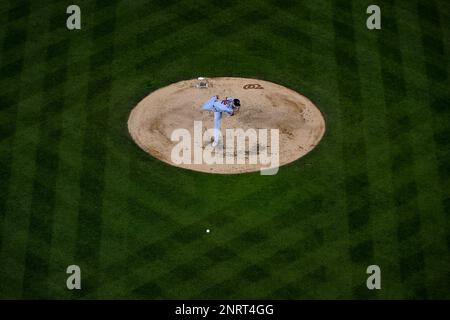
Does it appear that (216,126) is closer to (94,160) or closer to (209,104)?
(209,104)

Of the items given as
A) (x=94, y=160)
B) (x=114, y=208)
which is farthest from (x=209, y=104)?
(x=114, y=208)

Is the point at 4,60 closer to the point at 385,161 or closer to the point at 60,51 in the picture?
the point at 60,51

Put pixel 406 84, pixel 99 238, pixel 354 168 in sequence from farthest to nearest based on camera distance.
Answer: pixel 406 84
pixel 354 168
pixel 99 238

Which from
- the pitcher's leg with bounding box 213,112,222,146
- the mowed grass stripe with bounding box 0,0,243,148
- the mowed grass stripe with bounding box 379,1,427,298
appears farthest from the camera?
the mowed grass stripe with bounding box 0,0,243,148

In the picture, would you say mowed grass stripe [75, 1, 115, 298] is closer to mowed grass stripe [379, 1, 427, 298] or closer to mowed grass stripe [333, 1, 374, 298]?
mowed grass stripe [333, 1, 374, 298]

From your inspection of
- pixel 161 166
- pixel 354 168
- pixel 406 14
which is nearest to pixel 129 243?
pixel 161 166

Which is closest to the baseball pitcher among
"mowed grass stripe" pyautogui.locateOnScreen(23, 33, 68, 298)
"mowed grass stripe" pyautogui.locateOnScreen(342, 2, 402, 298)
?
"mowed grass stripe" pyautogui.locateOnScreen(342, 2, 402, 298)

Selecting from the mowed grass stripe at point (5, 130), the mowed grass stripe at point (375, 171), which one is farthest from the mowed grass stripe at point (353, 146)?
the mowed grass stripe at point (5, 130)

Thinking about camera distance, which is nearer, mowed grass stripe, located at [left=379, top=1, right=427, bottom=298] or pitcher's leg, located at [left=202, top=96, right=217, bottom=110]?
mowed grass stripe, located at [left=379, top=1, right=427, bottom=298]
